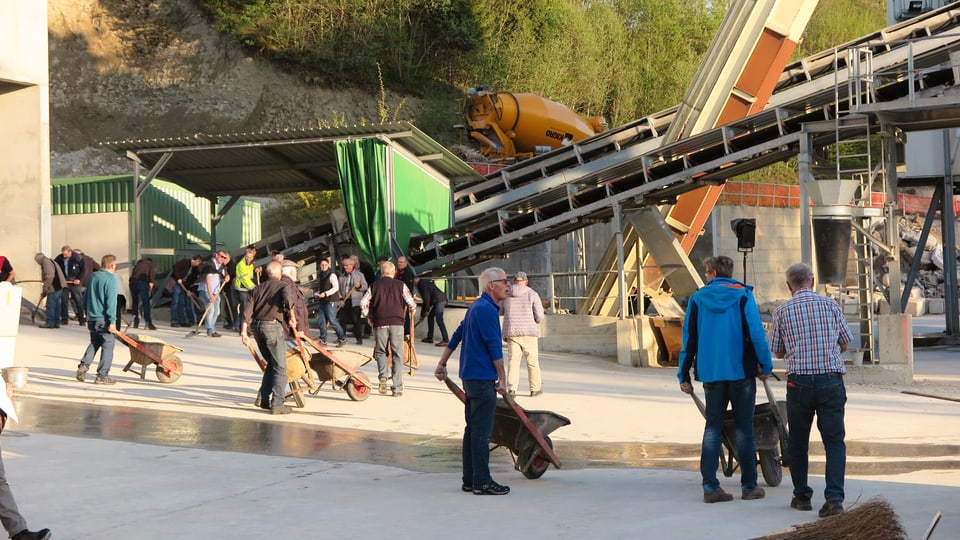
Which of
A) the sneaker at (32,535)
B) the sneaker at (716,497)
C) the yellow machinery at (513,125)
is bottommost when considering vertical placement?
the sneaker at (716,497)

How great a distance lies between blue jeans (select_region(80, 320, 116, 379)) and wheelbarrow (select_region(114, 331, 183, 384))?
0.44 feet

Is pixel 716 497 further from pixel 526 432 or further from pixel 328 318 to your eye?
pixel 328 318

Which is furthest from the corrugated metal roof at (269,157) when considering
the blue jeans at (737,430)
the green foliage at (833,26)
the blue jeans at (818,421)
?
the green foliage at (833,26)

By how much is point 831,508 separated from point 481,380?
2.74m

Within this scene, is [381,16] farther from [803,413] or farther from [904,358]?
[803,413]

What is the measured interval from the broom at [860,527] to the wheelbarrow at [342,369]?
321 inches

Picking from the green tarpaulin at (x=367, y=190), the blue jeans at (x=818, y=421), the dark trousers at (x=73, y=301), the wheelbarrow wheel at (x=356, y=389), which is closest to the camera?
the blue jeans at (x=818, y=421)

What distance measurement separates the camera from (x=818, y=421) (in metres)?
7.68

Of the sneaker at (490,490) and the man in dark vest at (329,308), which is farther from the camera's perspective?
the man in dark vest at (329,308)

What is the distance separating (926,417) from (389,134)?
1327cm

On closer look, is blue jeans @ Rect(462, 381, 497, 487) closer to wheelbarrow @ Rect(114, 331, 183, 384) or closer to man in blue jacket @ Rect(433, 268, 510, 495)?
man in blue jacket @ Rect(433, 268, 510, 495)

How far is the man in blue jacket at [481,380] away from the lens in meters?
8.52

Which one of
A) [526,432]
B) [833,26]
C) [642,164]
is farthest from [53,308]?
[833,26]

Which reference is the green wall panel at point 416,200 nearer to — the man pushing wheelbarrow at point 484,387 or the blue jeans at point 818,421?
the man pushing wheelbarrow at point 484,387
